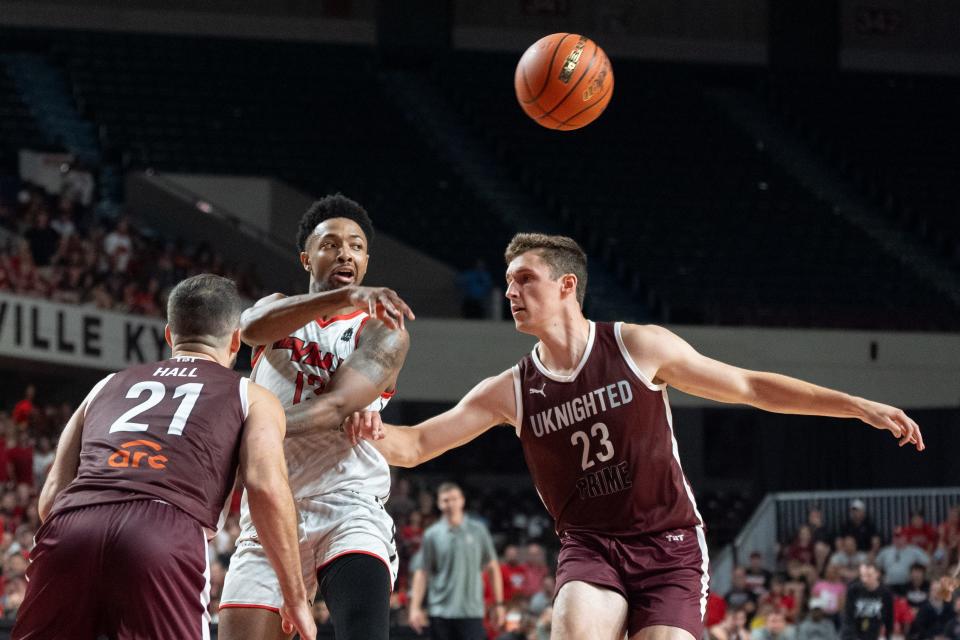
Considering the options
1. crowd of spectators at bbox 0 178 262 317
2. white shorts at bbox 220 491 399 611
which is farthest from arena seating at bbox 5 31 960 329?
white shorts at bbox 220 491 399 611

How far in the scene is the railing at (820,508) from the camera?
56.9 ft

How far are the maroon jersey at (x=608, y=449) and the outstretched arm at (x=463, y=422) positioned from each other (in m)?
0.15

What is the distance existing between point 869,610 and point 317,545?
9016mm

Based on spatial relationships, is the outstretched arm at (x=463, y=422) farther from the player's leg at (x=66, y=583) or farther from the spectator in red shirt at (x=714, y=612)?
the spectator in red shirt at (x=714, y=612)

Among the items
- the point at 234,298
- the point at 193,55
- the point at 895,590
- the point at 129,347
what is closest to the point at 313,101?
the point at 193,55

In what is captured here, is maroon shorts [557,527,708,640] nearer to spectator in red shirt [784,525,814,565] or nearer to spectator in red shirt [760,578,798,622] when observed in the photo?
spectator in red shirt [760,578,798,622]

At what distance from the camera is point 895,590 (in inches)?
590

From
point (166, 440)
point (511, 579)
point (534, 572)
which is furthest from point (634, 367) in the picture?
point (534, 572)

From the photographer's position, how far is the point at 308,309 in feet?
16.1

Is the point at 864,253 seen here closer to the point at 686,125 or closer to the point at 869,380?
the point at 869,380

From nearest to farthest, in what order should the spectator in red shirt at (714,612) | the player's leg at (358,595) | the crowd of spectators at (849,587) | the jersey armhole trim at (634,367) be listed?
the player's leg at (358,595) < the jersey armhole trim at (634,367) < the crowd of spectators at (849,587) < the spectator in red shirt at (714,612)

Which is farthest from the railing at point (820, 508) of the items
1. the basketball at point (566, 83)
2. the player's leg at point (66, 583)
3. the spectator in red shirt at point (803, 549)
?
the player's leg at point (66, 583)

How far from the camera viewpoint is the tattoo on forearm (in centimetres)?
520

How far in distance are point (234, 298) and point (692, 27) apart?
24.7 metres
